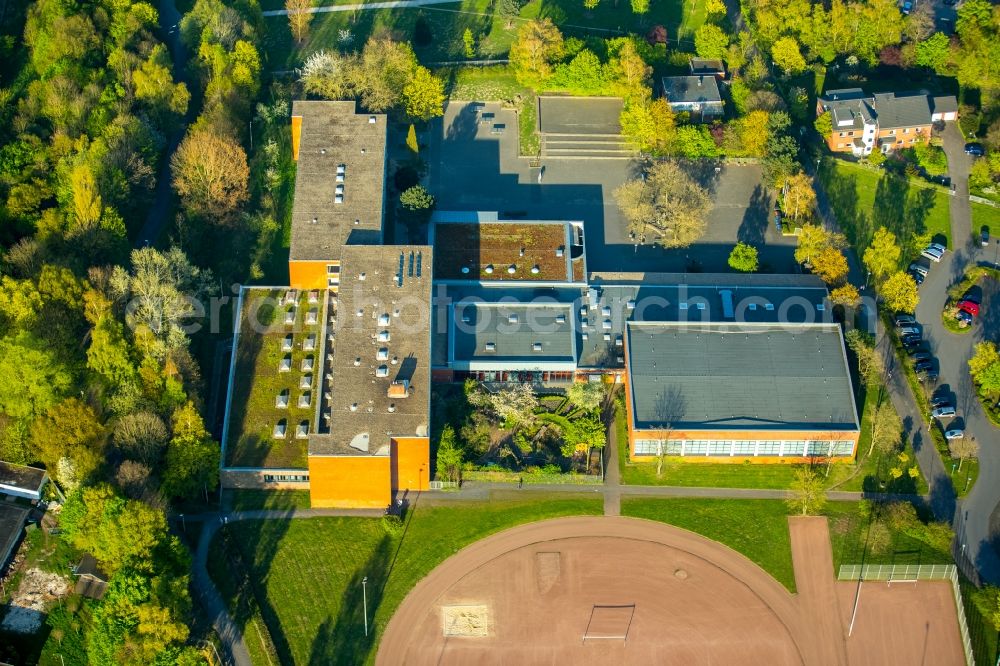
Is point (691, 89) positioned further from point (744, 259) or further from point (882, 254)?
point (882, 254)

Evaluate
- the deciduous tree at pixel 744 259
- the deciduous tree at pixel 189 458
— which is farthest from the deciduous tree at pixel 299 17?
the deciduous tree at pixel 744 259

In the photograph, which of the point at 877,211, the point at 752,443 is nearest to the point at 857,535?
the point at 752,443

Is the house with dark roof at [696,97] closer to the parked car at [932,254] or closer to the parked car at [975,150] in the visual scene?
the parked car at [975,150]

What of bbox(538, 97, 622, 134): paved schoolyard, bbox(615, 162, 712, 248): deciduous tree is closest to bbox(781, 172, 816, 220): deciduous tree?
bbox(615, 162, 712, 248): deciduous tree

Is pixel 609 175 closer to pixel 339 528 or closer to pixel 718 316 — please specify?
pixel 718 316

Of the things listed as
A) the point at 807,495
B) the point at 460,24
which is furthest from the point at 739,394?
the point at 460,24
